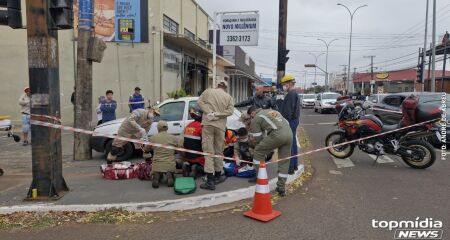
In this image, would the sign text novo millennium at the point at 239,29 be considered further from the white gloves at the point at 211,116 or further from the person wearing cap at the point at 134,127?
the white gloves at the point at 211,116

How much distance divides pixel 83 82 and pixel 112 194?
3.60m

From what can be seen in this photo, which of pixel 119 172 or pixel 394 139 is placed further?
pixel 394 139

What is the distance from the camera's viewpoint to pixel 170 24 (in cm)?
1872

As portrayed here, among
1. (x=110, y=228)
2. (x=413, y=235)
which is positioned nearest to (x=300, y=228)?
(x=413, y=235)

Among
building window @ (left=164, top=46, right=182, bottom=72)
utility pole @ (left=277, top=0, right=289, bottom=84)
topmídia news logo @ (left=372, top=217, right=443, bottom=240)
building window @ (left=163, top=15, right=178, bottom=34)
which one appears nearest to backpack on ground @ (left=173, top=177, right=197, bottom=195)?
topmídia news logo @ (left=372, top=217, right=443, bottom=240)

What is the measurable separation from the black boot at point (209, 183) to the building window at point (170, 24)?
13013mm

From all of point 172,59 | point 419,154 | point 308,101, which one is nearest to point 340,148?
point 419,154

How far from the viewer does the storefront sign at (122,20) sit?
53.4 ft

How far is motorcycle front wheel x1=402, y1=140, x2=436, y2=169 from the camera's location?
770cm

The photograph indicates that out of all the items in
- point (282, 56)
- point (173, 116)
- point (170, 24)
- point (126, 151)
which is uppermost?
point (170, 24)

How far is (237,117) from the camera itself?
8.75m

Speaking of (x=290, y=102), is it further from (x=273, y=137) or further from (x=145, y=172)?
(x=145, y=172)

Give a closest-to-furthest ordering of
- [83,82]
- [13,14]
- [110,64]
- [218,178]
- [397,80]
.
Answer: [13,14]
[218,178]
[83,82]
[110,64]
[397,80]

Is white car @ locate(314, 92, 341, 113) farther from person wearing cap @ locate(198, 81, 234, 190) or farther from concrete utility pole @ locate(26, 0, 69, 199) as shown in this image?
concrete utility pole @ locate(26, 0, 69, 199)
